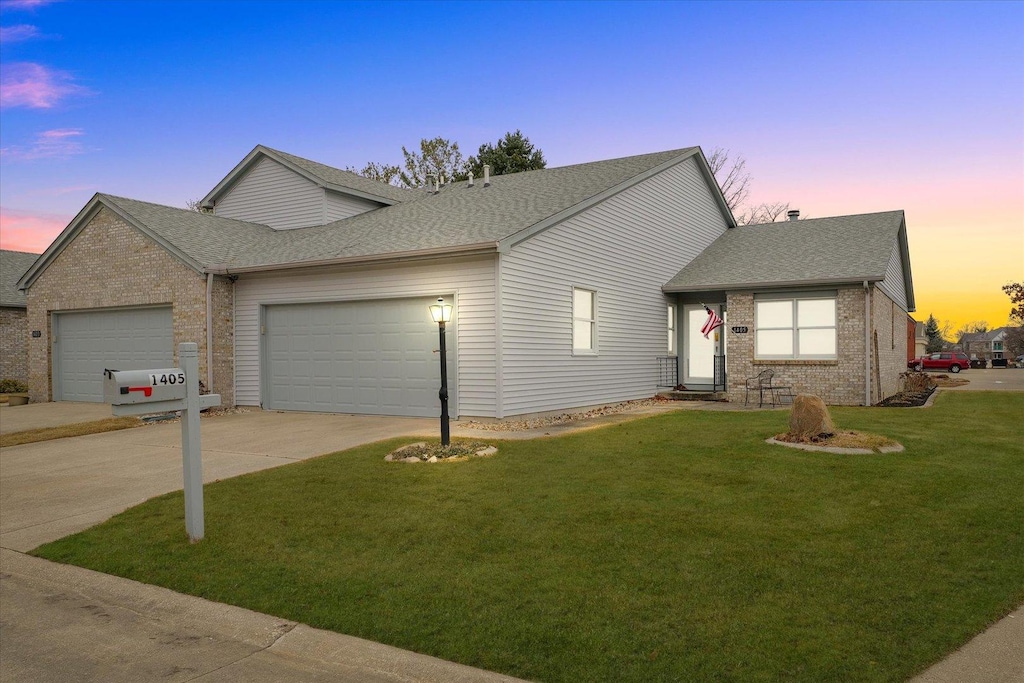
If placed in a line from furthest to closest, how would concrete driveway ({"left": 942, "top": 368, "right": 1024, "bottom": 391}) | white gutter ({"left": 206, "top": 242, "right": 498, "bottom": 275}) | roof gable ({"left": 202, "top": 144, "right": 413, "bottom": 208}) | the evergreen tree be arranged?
the evergreen tree
concrete driveway ({"left": 942, "top": 368, "right": 1024, "bottom": 391})
roof gable ({"left": 202, "top": 144, "right": 413, "bottom": 208})
white gutter ({"left": 206, "top": 242, "right": 498, "bottom": 275})

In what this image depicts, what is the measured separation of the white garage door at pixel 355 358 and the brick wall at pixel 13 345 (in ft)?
53.0

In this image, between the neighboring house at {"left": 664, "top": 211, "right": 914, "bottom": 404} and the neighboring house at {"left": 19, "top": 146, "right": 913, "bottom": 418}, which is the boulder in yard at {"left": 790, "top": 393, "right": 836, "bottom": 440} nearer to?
the neighboring house at {"left": 19, "top": 146, "right": 913, "bottom": 418}

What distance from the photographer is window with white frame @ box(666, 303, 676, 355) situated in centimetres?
2024

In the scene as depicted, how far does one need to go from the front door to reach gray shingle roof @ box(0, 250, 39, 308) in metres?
23.4

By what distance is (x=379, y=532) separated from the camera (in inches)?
247

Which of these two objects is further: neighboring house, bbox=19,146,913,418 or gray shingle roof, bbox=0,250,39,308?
gray shingle roof, bbox=0,250,39,308

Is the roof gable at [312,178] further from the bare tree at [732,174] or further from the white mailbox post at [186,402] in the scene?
the bare tree at [732,174]

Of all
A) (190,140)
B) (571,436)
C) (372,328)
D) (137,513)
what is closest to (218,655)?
(137,513)

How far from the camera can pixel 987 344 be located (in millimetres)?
115750

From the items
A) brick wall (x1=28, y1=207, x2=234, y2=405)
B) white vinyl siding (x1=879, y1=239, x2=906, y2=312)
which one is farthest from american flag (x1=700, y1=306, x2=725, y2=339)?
brick wall (x1=28, y1=207, x2=234, y2=405)

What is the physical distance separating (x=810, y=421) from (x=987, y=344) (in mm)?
130012

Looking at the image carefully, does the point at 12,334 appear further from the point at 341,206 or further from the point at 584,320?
the point at 584,320

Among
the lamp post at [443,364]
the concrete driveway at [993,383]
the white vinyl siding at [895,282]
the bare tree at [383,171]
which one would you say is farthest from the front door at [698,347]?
the bare tree at [383,171]

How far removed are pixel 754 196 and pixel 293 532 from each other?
139 feet
